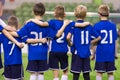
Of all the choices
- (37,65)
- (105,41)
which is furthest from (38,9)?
(105,41)

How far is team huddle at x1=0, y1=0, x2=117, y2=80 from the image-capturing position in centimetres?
585

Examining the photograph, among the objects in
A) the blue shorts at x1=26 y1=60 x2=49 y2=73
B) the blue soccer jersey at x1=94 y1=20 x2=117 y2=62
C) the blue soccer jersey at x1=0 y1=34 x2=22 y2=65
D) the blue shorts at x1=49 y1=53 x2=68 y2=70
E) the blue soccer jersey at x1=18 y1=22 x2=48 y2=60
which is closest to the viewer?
the blue soccer jersey at x1=0 y1=34 x2=22 y2=65

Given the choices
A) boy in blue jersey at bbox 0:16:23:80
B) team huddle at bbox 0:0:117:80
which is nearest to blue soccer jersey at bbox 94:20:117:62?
team huddle at bbox 0:0:117:80

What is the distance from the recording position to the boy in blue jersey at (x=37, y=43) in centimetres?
602

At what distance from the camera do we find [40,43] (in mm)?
6098

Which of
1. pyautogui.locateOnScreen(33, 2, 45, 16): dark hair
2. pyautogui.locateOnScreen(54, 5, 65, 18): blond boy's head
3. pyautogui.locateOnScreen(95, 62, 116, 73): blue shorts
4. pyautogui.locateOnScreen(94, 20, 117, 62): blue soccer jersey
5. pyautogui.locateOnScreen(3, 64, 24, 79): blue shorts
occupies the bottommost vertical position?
pyautogui.locateOnScreen(95, 62, 116, 73): blue shorts

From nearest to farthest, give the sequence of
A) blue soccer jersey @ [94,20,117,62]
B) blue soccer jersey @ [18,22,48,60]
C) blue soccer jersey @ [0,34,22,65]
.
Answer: blue soccer jersey @ [0,34,22,65]
blue soccer jersey @ [18,22,48,60]
blue soccer jersey @ [94,20,117,62]

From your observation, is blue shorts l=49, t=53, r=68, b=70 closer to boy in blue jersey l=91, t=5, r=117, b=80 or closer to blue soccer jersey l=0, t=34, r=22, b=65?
boy in blue jersey l=91, t=5, r=117, b=80

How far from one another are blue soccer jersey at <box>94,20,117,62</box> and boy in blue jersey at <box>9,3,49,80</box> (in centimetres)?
97

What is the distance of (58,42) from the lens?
6.69m

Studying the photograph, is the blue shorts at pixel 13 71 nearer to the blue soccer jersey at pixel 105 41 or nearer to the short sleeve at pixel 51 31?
the short sleeve at pixel 51 31

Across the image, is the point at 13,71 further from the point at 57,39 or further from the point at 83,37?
the point at 83,37

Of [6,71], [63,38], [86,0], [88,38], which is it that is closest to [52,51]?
[63,38]

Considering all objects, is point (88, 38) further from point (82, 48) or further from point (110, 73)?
point (110, 73)
